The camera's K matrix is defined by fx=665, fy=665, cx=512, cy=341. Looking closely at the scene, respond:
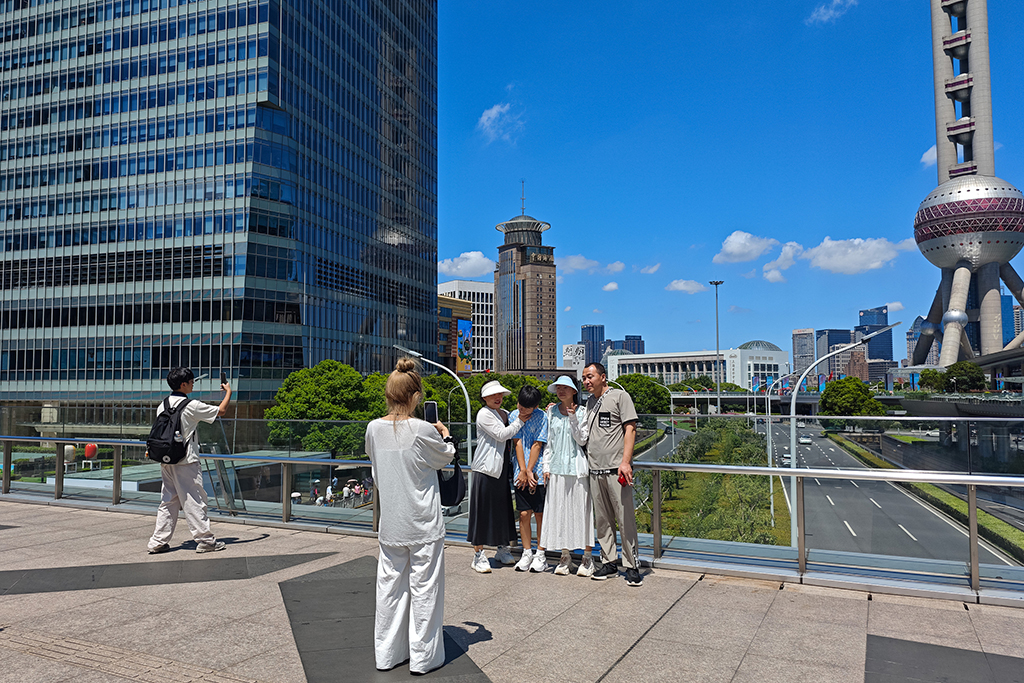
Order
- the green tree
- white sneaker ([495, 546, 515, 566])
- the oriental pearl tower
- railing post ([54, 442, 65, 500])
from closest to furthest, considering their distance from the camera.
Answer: white sneaker ([495, 546, 515, 566]) < railing post ([54, 442, 65, 500]) < the green tree < the oriental pearl tower

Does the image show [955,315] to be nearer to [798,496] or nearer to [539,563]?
[798,496]

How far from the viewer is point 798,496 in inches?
253

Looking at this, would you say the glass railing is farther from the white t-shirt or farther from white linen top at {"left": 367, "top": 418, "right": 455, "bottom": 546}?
white linen top at {"left": 367, "top": 418, "right": 455, "bottom": 546}

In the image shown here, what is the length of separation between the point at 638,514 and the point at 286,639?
11.8ft

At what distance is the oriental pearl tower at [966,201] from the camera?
117 m

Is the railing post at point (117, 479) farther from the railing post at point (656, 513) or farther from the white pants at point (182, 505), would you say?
the railing post at point (656, 513)

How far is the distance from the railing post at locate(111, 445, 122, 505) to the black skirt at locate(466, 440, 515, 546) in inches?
262

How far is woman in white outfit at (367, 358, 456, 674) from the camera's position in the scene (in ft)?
13.9

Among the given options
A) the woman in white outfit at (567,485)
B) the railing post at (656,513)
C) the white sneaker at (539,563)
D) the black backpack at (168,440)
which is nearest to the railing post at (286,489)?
the black backpack at (168,440)

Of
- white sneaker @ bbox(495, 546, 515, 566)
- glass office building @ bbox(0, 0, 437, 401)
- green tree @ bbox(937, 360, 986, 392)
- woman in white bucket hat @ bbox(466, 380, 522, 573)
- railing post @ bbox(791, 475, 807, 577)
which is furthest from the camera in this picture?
green tree @ bbox(937, 360, 986, 392)

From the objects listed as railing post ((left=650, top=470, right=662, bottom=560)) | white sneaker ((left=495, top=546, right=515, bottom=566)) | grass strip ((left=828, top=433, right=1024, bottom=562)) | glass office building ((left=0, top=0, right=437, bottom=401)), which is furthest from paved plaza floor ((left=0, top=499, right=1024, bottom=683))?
glass office building ((left=0, top=0, right=437, bottom=401))

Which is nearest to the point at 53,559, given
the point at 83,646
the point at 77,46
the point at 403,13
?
the point at 83,646

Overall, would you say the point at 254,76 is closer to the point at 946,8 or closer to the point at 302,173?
the point at 302,173

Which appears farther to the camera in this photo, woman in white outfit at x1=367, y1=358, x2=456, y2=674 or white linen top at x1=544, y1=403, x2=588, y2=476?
white linen top at x1=544, y1=403, x2=588, y2=476
